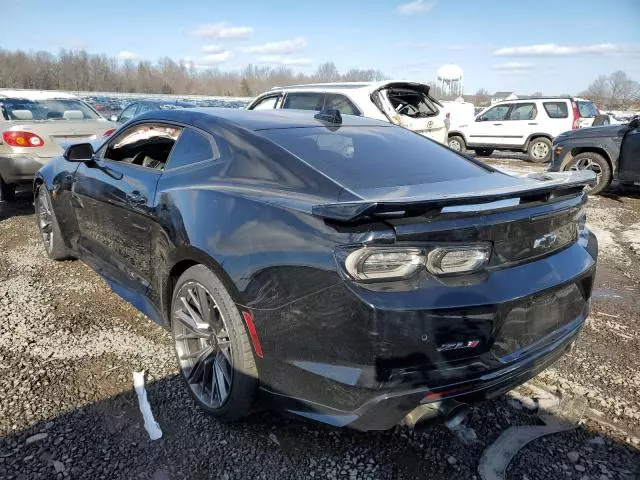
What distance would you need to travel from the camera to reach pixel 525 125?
44.4 ft

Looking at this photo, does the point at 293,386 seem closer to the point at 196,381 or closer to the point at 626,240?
the point at 196,381

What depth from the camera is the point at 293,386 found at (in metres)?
2.05

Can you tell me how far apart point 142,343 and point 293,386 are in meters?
1.62

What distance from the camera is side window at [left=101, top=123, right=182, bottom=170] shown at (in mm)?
3662

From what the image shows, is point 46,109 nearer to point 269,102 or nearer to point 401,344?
point 269,102

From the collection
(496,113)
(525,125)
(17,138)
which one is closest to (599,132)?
(525,125)

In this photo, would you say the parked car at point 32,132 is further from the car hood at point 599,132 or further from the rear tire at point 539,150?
the rear tire at point 539,150

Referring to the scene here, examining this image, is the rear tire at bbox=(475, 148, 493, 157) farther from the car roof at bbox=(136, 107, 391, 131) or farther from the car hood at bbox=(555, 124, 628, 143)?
the car roof at bbox=(136, 107, 391, 131)

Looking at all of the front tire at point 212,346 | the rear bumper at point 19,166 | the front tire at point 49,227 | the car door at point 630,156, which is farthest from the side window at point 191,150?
the car door at point 630,156

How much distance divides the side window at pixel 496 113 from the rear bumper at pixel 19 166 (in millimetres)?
11800

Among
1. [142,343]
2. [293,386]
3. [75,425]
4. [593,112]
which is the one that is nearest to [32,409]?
[75,425]

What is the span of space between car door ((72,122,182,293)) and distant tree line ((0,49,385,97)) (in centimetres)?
6391

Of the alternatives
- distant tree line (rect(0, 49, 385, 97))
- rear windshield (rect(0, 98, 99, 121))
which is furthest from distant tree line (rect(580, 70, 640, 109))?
rear windshield (rect(0, 98, 99, 121))

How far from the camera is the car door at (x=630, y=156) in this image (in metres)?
7.89
